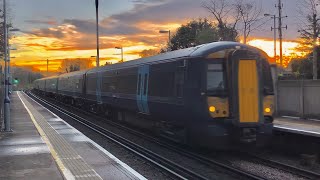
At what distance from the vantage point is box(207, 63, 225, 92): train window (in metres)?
11.8

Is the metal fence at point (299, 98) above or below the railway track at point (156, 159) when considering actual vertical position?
above

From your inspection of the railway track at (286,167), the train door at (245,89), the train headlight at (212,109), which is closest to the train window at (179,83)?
the train headlight at (212,109)

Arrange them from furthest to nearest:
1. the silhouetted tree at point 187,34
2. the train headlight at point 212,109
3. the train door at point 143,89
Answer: the silhouetted tree at point 187,34, the train door at point 143,89, the train headlight at point 212,109

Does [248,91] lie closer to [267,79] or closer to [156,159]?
[267,79]

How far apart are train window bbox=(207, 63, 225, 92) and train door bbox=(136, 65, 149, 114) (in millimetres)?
4647

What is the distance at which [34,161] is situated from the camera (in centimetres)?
1066

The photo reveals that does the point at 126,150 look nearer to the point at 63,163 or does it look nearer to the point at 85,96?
the point at 63,163

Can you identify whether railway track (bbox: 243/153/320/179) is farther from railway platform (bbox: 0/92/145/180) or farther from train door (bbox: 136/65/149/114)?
train door (bbox: 136/65/149/114)

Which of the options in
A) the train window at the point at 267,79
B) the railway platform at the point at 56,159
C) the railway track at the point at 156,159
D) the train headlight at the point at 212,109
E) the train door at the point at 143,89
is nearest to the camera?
the railway platform at the point at 56,159

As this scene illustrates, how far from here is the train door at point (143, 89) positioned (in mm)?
16266

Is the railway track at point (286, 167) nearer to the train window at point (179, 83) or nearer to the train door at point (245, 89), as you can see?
the train door at point (245, 89)

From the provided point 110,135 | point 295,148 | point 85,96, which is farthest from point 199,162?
point 85,96

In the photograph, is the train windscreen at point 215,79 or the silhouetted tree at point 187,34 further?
the silhouetted tree at point 187,34

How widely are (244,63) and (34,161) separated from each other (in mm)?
5870
